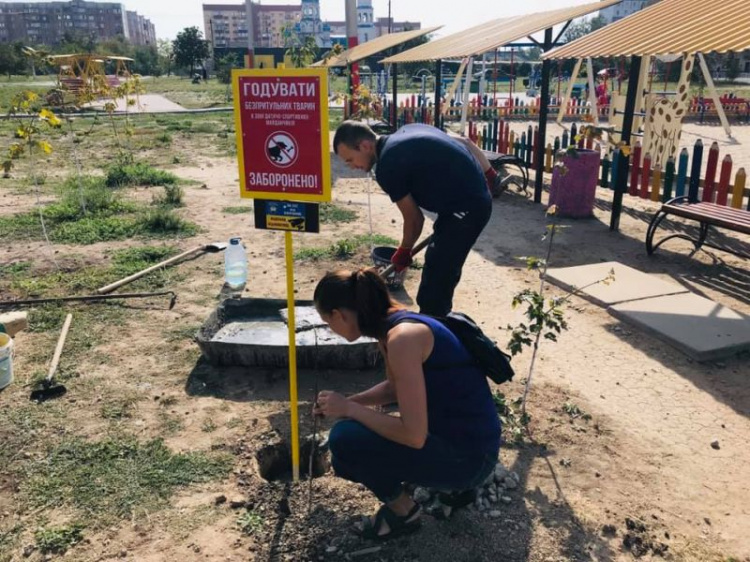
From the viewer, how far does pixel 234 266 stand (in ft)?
20.0

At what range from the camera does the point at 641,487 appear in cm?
313

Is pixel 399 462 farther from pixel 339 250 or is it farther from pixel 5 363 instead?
pixel 339 250

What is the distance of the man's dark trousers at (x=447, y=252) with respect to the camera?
11.9 feet

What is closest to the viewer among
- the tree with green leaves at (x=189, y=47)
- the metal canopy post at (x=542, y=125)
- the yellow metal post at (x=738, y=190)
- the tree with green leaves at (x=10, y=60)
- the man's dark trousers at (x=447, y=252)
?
the man's dark trousers at (x=447, y=252)

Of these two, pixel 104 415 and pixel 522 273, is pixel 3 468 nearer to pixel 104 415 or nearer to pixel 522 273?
pixel 104 415

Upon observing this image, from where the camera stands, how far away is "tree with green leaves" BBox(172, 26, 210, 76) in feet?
192

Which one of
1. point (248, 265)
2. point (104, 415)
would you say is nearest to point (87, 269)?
point (248, 265)

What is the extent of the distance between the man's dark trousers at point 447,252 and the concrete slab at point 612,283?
2.00 meters

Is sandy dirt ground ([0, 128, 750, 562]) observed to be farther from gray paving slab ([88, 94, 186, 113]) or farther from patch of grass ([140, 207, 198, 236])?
gray paving slab ([88, 94, 186, 113])

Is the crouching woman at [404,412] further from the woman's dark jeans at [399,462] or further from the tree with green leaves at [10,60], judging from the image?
the tree with green leaves at [10,60]

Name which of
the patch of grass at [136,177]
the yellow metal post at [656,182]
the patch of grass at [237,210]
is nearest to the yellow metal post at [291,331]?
the patch of grass at [237,210]

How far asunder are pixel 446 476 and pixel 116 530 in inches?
61.3

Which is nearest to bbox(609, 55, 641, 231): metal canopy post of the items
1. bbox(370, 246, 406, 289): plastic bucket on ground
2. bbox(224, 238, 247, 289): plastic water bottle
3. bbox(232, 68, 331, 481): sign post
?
bbox(370, 246, 406, 289): plastic bucket on ground

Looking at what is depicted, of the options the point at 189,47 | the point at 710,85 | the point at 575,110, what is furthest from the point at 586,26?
the point at 710,85
